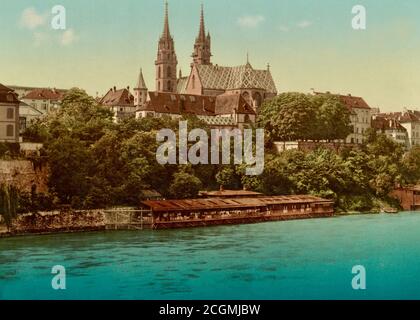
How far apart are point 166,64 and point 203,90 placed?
26.9 feet

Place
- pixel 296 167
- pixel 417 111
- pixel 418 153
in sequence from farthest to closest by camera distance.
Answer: pixel 417 111 < pixel 418 153 < pixel 296 167

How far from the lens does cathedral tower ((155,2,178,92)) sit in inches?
2771

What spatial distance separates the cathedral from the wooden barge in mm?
16818

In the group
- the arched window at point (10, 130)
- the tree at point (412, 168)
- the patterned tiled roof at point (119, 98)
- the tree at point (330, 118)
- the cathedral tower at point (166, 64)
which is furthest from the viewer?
the cathedral tower at point (166, 64)

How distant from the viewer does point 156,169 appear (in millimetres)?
39500

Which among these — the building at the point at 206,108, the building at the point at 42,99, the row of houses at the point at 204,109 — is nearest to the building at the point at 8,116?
the row of houses at the point at 204,109

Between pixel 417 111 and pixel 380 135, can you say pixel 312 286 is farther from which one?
pixel 417 111

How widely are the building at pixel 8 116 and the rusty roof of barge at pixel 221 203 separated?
23.7 ft

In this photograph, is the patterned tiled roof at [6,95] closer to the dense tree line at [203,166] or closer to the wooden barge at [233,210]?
the dense tree line at [203,166]

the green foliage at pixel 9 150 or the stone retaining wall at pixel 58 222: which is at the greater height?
the green foliage at pixel 9 150

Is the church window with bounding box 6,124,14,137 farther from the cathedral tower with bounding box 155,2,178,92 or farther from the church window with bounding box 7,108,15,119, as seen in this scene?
the cathedral tower with bounding box 155,2,178,92

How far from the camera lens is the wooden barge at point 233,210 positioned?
3578cm
